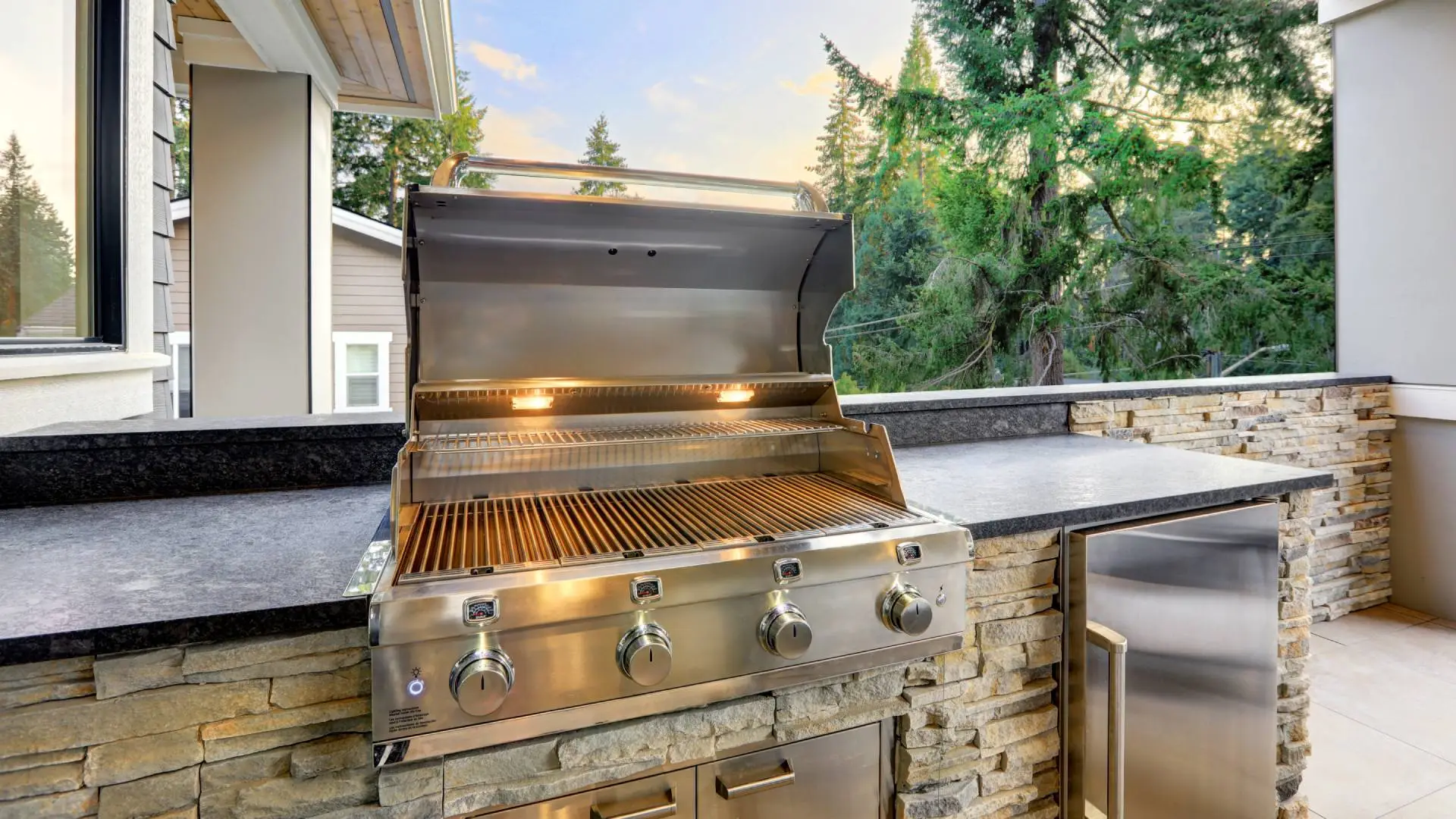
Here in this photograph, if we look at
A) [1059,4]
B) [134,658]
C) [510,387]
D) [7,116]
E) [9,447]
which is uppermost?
[1059,4]

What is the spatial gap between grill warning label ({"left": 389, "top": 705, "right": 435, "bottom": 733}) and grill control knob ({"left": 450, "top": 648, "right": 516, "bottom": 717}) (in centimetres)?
5

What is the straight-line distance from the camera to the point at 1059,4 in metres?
6.86

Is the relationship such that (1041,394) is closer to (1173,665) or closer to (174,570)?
(1173,665)

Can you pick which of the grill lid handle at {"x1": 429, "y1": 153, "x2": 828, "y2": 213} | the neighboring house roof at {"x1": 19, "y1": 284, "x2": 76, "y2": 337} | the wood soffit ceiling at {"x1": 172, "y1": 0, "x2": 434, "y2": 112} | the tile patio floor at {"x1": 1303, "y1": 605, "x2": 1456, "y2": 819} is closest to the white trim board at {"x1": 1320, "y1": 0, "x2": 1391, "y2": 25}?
the tile patio floor at {"x1": 1303, "y1": 605, "x2": 1456, "y2": 819}

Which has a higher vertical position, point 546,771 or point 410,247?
point 410,247

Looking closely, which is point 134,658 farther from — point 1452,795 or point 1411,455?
point 1411,455

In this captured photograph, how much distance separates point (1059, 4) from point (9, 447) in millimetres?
8446

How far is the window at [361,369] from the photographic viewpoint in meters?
5.77

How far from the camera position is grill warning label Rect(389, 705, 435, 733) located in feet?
2.99

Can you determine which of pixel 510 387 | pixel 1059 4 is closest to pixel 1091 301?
pixel 1059 4

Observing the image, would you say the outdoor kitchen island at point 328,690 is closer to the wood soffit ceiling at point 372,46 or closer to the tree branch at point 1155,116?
the wood soffit ceiling at point 372,46

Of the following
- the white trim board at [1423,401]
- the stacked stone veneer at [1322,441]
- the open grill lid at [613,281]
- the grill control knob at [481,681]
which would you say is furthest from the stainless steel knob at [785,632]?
the white trim board at [1423,401]

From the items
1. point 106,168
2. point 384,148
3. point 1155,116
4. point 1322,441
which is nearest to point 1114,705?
point 1322,441

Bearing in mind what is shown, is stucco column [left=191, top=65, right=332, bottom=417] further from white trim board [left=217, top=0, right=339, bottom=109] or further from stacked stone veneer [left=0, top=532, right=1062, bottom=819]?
stacked stone veneer [left=0, top=532, right=1062, bottom=819]
